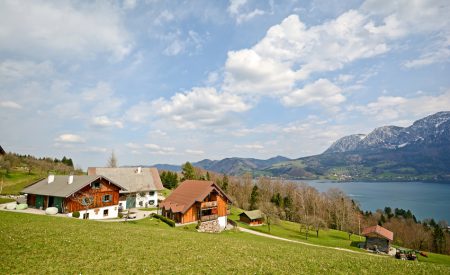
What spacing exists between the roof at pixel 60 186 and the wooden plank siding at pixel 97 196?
1.14m

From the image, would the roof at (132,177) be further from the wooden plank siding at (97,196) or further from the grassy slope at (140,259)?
the grassy slope at (140,259)

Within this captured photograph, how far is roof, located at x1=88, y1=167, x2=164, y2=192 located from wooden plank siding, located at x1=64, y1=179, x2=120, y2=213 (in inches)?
515

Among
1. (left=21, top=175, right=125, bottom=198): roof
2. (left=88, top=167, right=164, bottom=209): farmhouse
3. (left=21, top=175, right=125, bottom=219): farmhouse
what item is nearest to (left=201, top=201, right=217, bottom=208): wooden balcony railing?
(left=21, top=175, right=125, bottom=219): farmhouse

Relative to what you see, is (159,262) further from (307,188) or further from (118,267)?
(307,188)

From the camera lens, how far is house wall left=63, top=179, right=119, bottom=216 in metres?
45.6

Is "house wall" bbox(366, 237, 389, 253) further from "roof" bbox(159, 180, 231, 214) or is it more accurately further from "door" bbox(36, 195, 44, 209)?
"door" bbox(36, 195, 44, 209)

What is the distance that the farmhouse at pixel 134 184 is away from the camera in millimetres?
66206

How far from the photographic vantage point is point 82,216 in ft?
152

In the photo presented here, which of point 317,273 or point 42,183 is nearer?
point 317,273

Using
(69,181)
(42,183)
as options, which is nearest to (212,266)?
(69,181)

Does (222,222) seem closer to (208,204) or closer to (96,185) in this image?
(208,204)

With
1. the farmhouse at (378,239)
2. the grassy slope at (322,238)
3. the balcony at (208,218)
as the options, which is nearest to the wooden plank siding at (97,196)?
the balcony at (208,218)

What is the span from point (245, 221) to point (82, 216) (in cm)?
4191

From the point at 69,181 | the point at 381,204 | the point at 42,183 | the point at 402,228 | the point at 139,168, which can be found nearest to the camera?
the point at 69,181
